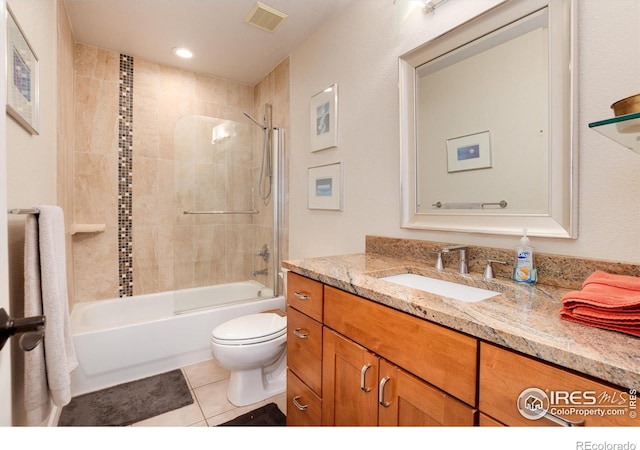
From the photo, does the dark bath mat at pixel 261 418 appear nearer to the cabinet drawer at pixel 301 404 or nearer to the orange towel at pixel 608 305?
the cabinet drawer at pixel 301 404

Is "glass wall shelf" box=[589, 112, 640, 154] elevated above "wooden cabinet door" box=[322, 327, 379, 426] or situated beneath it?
elevated above

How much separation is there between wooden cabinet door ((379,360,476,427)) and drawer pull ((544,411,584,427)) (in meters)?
0.16

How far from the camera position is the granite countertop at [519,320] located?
1.76 ft

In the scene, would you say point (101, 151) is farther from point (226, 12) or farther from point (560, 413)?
point (560, 413)

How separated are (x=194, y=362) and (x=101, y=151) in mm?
1908

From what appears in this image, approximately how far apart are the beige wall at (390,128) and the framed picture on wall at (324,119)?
50 mm

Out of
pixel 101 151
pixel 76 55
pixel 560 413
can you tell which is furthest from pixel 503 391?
pixel 76 55

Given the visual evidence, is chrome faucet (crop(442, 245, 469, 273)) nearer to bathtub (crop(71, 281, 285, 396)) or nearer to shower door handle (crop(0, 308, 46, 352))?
shower door handle (crop(0, 308, 46, 352))

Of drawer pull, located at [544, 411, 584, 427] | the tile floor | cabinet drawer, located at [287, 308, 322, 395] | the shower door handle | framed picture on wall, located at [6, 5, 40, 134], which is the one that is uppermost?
framed picture on wall, located at [6, 5, 40, 134]

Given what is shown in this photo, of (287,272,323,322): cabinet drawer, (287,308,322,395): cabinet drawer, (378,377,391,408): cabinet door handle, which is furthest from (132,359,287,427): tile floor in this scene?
(378,377,391,408): cabinet door handle

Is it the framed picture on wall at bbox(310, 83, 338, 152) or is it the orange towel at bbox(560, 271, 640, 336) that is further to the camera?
the framed picture on wall at bbox(310, 83, 338, 152)

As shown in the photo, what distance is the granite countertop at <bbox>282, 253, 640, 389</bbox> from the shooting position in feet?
1.76

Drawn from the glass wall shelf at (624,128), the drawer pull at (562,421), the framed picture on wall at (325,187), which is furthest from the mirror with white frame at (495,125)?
the drawer pull at (562,421)

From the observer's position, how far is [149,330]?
2.06m
